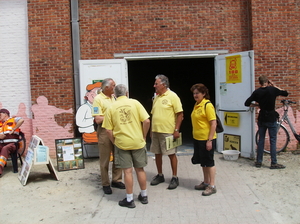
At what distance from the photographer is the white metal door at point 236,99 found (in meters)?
6.99

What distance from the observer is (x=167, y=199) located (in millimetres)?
4941

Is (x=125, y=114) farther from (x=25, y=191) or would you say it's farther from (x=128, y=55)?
(x=128, y=55)

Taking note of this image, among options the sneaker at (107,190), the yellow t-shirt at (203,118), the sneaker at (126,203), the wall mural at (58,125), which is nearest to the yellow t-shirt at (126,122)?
the sneaker at (126,203)

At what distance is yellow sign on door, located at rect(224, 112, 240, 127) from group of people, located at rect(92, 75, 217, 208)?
2.39 meters

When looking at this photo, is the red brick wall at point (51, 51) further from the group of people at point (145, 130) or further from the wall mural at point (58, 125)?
the group of people at point (145, 130)

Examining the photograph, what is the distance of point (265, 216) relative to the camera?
4.23m

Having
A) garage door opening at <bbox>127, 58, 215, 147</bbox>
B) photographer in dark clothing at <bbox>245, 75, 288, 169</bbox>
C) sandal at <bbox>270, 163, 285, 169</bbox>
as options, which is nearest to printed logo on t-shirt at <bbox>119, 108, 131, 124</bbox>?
photographer in dark clothing at <bbox>245, 75, 288, 169</bbox>

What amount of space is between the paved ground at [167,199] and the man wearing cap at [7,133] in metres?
0.52

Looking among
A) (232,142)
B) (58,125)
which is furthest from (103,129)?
(232,142)

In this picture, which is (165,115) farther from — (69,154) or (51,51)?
(51,51)

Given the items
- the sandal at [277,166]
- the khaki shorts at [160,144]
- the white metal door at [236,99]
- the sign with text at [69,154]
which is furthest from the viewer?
the white metal door at [236,99]

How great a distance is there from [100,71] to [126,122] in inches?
133

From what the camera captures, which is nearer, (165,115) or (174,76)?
(165,115)

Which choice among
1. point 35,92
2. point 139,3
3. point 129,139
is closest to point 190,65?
point 139,3
